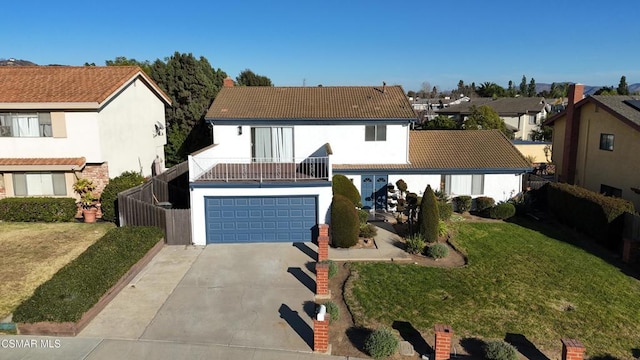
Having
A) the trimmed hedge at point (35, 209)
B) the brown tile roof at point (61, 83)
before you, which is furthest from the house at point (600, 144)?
the trimmed hedge at point (35, 209)

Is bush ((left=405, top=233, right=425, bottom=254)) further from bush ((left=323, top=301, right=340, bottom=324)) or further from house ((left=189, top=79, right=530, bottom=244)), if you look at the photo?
bush ((left=323, top=301, right=340, bottom=324))

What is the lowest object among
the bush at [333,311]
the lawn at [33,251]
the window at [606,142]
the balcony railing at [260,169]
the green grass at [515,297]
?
the green grass at [515,297]

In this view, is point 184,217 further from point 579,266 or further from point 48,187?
point 579,266

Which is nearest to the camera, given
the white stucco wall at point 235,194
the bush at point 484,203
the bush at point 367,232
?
the white stucco wall at point 235,194

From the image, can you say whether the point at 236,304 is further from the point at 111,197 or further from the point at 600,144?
the point at 600,144

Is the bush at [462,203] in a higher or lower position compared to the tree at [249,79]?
lower

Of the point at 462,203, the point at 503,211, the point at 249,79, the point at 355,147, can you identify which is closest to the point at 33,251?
the point at 355,147

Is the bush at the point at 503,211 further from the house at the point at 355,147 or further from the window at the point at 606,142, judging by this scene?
the window at the point at 606,142
